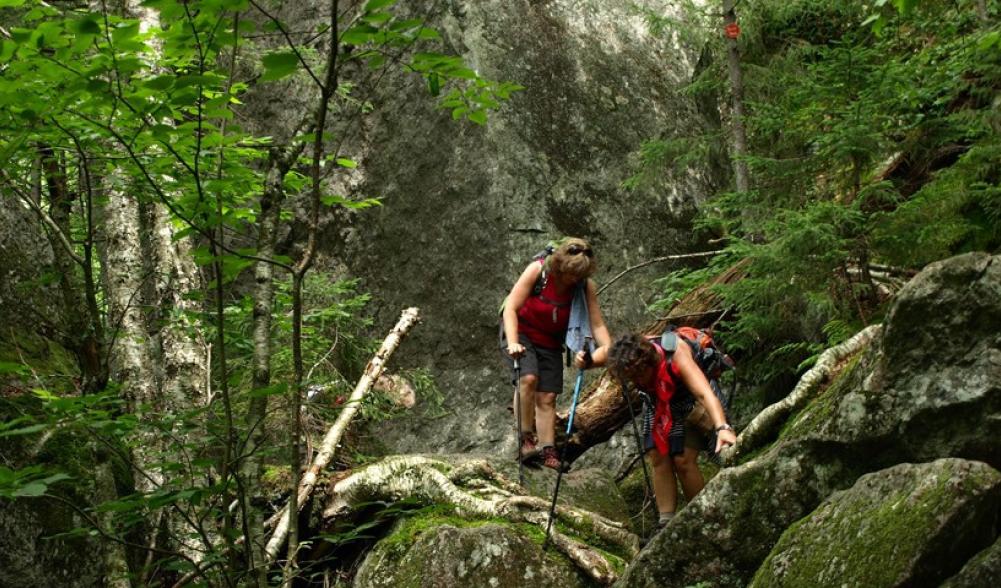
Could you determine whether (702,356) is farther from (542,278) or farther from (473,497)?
(473,497)

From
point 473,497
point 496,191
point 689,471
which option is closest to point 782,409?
point 689,471

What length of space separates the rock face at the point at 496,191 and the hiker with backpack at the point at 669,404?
4677 millimetres

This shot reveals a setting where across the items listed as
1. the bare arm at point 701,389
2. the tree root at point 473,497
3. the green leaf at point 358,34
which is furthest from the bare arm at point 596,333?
the green leaf at point 358,34

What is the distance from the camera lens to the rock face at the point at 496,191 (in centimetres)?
1113

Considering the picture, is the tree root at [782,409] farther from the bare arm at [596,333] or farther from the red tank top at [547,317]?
the red tank top at [547,317]

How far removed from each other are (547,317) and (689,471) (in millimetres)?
1655

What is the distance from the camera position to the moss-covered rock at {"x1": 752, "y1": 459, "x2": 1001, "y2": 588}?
3547mm

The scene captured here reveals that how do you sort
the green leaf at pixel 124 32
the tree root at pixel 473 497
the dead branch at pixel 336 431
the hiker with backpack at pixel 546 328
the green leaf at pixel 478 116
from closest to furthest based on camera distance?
the green leaf at pixel 124 32, the green leaf at pixel 478 116, the tree root at pixel 473 497, the dead branch at pixel 336 431, the hiker with backpack at pixel 546 328

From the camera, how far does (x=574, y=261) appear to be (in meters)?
6.50

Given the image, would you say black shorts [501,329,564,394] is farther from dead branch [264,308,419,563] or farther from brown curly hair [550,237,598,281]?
dead branch [264,308,419,563]

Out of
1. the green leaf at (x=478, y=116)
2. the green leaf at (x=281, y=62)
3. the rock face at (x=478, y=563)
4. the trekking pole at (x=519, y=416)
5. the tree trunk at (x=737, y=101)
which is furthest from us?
the tree trunk at (x=737, y=101)

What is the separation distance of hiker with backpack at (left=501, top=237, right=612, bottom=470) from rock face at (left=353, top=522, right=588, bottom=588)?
4.08ft

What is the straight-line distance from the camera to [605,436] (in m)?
8.17

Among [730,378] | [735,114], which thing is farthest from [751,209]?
[730,378]
